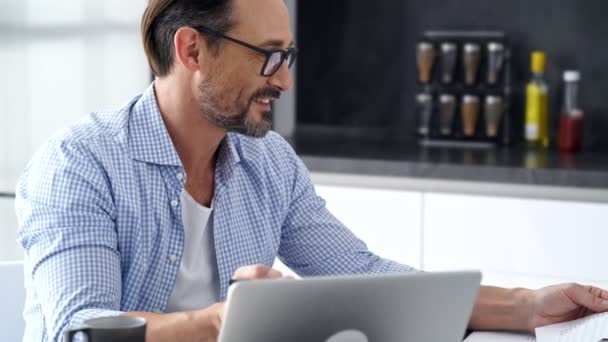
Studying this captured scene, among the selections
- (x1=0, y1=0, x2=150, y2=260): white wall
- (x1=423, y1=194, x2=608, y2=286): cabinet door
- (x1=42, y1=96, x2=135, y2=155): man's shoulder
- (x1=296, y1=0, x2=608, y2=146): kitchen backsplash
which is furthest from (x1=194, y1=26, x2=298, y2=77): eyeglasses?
(x1=296, y1=0, x2=608, y2=146): kitchen backsplash

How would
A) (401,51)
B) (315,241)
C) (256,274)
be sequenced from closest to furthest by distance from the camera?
(256,274) → (315,241) → (401,51)

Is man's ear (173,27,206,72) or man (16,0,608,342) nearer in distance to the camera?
man (16,0,608,342)

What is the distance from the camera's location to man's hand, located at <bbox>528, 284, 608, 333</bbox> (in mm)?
1646

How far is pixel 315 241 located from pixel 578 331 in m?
0.58

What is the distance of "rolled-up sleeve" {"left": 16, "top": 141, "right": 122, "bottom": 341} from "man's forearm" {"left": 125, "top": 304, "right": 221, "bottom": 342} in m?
0.08

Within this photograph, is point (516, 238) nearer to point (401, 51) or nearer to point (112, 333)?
point (401, 51)

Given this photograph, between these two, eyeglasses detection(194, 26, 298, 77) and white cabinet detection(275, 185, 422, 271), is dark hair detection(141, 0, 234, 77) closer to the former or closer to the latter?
eyeglasses detection(194, 26, 298, 77)

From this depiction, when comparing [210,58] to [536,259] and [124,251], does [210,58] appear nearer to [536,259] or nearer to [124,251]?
[124,251]

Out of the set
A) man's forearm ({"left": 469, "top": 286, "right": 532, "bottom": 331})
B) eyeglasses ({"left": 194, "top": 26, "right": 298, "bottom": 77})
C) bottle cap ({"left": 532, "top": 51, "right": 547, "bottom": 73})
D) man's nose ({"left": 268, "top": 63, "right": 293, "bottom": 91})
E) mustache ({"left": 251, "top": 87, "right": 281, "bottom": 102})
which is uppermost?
eyeglasses ({"left": 194, "top": 26, "right": 298, "bottom": 77})

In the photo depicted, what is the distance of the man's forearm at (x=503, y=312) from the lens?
1.69 m

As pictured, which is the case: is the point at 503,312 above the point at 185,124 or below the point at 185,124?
below

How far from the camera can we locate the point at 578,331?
158 centimetres

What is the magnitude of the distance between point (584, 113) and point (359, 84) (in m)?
0.75

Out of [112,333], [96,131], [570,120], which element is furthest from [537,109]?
[112,333]
